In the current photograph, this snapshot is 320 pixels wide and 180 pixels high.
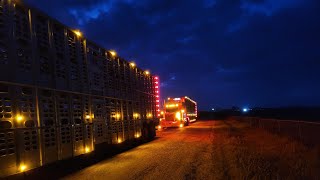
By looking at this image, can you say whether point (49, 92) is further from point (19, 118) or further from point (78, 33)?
point (78, 33)

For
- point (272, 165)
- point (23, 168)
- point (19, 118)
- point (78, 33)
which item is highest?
point (78, 33)

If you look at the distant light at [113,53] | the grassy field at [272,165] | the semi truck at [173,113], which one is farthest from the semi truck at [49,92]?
the semi truck at [173,113]

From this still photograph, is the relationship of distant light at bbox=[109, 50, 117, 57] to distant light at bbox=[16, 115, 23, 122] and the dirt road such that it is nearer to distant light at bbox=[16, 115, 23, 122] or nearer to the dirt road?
the dirt road

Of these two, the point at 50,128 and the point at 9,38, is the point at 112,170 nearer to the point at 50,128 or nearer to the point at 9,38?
the point at 50,128

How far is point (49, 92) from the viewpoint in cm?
Answer: 1072

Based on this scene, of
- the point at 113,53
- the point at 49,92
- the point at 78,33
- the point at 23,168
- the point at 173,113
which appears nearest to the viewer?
the point at 23,168

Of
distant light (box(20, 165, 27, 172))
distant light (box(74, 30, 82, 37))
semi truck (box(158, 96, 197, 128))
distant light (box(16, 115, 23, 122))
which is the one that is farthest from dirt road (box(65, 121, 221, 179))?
semi truck (box(158, 96, 197, 128))

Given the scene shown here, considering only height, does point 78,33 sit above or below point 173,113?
above

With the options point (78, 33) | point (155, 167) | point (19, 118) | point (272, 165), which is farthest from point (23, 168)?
point (272, 165)

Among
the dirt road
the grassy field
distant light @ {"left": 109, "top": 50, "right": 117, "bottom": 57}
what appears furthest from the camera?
distant light @ {"left": 109, "top": 50, "right": 117, "bottom": 57}

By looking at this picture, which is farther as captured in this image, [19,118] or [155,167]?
[155,167]

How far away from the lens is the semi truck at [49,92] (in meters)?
8.69

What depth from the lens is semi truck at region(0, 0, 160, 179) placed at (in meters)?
8.69

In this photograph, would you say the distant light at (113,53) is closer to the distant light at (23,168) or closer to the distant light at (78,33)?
the distant light at (78,33)
